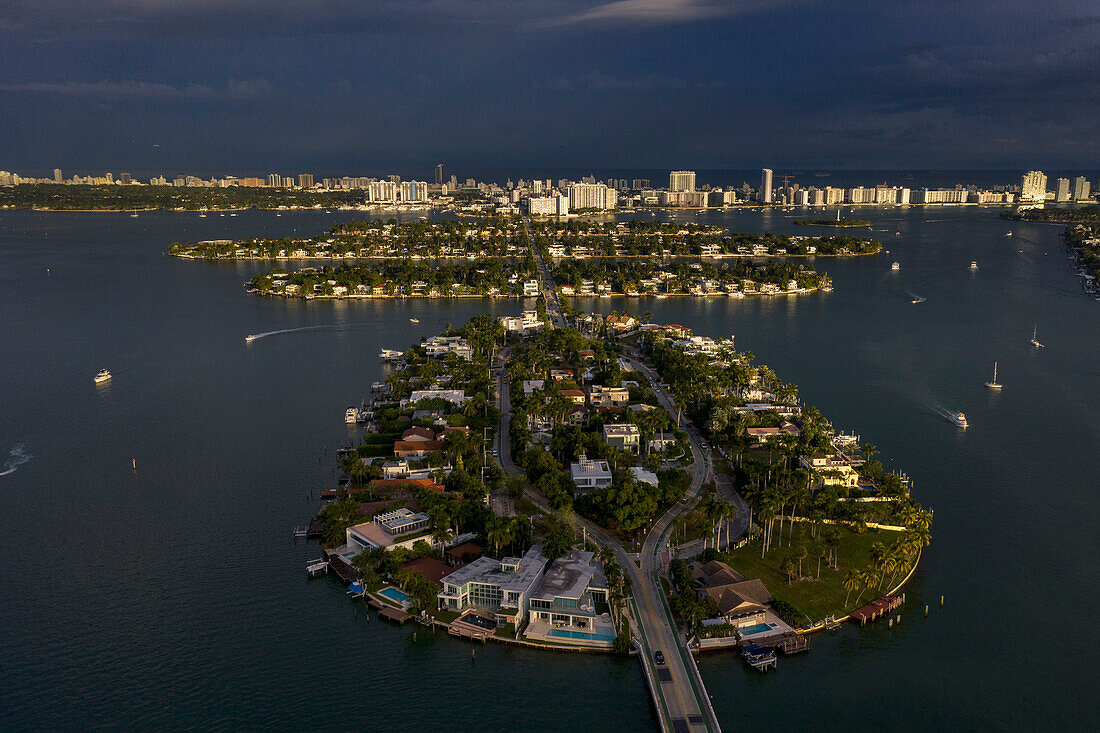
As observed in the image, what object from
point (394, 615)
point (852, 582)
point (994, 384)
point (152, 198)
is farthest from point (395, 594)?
point (152, 198)

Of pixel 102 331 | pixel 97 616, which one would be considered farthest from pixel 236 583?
pixel 102 331

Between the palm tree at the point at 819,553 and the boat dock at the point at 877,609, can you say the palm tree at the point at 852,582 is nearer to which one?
the boat dock at the point at 877,609

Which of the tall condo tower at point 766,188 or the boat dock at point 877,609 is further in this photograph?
the tall condo tower at point 766,188

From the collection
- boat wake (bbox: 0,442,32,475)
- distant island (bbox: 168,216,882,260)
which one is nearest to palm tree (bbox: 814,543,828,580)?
boat wake (bbox: 0,442,32,475)

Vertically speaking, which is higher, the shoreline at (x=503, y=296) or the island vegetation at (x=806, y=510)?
the shoreline at (x=503, y=296)

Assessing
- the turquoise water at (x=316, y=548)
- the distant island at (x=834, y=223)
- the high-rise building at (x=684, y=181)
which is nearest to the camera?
the turquoise water at (x=316, y=548)

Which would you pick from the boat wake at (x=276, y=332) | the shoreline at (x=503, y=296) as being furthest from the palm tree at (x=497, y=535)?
the shoreline at (x=503, y=296)

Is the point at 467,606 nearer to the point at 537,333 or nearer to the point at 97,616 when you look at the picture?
the point at 97,616
